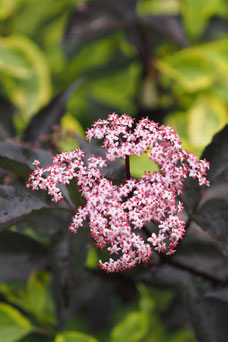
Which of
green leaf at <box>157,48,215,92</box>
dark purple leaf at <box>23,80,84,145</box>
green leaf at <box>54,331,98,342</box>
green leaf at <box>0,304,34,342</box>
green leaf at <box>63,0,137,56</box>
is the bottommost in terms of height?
green leaf at <box>54,331,98,342</box>

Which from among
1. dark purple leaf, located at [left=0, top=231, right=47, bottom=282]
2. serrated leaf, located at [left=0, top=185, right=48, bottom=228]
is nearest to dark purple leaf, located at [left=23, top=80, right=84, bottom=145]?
dark purple leaf, located at [left=0, top=231, right=47, bottom=282]

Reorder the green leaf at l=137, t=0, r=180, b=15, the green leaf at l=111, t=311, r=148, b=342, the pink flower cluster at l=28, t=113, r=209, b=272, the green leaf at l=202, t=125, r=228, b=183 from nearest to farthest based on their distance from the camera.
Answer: the pink flower cluster at l=28, t=113, r=209, b=272, the green leaf at l=202, t=125, r=228, b=183, the green leaf at l=111, t=311, r=148, b=342, the green leaf at l=137, t=0, r=180, b=15

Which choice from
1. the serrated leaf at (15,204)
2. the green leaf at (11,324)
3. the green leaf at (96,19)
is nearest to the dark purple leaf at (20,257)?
the green leaf at (11,324)

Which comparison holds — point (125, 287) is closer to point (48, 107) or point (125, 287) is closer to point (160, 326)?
point (160, 326)

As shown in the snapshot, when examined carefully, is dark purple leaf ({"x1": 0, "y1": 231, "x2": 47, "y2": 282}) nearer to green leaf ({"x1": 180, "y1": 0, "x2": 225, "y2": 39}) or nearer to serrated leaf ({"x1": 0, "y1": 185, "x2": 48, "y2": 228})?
serrated leaf ({"x1": 0, "y1": 185, "x2": 48, "y2": 228})

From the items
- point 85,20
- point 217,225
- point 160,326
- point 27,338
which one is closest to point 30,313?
point 27,338

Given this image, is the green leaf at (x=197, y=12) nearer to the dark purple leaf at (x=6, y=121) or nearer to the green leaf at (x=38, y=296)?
the dark purple leaf at (x=6, y=121)
